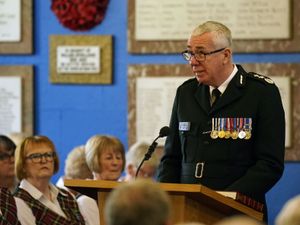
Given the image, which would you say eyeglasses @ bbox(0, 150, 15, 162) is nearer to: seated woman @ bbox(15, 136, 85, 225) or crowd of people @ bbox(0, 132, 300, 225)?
crowd of people @ bbox(0, 132, 300, 225)

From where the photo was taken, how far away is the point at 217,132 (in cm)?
433

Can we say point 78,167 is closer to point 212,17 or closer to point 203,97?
point 212,17

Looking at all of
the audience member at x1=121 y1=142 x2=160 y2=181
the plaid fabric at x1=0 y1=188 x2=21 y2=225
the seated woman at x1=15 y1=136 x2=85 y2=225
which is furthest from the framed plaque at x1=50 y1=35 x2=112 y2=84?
the plaid fabric at x1=0 y1=188 x2=21 y2=225

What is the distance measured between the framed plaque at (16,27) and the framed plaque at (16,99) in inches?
6.2

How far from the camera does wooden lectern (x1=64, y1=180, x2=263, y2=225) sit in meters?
3.56

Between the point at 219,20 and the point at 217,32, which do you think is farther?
the point at 219,20

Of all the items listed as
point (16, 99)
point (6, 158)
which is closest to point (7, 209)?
point (6, 158)

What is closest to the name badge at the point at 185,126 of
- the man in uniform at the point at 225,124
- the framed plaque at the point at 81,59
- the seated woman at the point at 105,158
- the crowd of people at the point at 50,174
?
the man in uniform at the point at 225,124

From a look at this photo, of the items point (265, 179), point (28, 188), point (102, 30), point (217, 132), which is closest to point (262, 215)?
point (265, 179)

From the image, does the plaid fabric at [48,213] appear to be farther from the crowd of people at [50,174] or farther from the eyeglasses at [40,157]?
the eyeglasses at [40,157]

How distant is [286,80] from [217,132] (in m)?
2.54

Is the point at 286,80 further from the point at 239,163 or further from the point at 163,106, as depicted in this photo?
the point at 239,163

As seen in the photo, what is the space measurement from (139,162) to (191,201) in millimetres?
2770

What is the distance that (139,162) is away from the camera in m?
6.46
